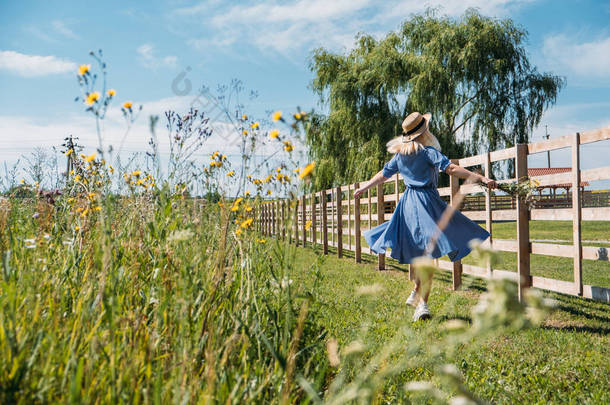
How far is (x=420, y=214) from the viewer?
3.73 meters

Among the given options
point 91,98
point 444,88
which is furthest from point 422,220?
point 444,88

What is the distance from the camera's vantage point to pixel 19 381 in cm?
122

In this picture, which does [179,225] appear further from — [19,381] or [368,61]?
[368,61]

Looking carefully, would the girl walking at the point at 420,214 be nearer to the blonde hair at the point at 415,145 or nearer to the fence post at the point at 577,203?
the blonde hair at the point at 415,145

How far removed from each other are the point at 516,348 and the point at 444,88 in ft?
39.1

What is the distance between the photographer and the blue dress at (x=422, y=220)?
367 centimetres

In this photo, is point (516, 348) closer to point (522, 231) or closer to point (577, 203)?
point (577, 203)

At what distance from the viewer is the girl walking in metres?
3.66

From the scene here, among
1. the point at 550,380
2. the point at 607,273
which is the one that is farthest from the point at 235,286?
the point at 607,273

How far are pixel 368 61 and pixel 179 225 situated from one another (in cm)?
1410

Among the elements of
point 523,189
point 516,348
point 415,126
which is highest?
point 415,126

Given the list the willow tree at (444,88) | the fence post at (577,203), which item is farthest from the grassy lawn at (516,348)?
the willow tree at (444,88)

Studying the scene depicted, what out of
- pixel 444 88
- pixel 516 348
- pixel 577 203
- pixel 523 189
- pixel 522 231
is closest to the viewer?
pixel 516 348

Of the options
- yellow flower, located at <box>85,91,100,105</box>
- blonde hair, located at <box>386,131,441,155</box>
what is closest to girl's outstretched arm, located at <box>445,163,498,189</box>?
blonde hair, located at <box>386,131,441,155</box>
